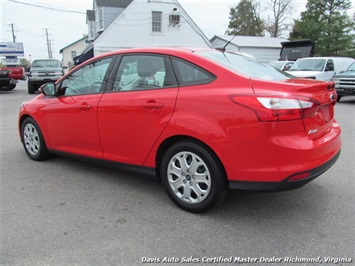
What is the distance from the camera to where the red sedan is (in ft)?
8.62

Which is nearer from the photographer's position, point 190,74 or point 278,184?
point 278,184

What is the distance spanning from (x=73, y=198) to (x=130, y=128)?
3.38ft

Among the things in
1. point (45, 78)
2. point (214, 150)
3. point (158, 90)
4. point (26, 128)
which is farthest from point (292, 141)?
point (45, 78)

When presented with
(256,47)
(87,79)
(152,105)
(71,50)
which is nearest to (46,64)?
(87,79)

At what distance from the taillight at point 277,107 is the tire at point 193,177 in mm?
579

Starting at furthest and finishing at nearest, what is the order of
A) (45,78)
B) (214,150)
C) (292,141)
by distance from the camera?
(45,78)
(214,150)
(292,141)

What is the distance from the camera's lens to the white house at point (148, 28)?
24938 mm

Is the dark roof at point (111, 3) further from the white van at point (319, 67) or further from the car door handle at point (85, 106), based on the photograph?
the car door handle at point (85, 106)

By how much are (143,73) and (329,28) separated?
117ft

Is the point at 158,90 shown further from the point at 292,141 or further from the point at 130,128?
the point at 292,141

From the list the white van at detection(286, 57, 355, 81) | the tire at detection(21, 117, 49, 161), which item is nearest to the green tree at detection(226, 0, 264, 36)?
the white van at detection(286, 57, 355, 81)

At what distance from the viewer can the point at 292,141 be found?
103 inches

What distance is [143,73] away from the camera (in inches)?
136

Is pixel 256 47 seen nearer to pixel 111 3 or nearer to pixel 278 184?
pixel 111 3
